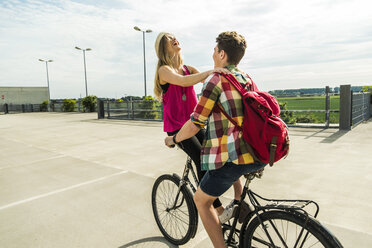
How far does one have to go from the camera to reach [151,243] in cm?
280

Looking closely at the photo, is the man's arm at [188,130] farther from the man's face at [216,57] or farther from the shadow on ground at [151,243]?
the shadow on ground at [151,243]

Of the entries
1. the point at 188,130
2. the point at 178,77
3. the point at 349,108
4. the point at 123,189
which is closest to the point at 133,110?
the point at 349,108

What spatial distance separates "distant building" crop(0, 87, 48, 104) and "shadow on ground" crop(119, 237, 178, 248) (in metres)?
45.3

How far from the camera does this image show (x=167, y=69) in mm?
2410

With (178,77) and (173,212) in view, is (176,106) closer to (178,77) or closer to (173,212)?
(178,77)

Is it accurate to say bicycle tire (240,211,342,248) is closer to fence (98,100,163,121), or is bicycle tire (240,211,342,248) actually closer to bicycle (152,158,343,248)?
bicycle (152,158,343,248)

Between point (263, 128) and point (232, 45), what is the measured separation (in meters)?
0.57

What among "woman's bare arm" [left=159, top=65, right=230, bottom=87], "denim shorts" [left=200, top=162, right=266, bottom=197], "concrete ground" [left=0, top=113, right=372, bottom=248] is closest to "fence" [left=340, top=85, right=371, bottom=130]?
"concrete ground" [left=0, top=113, right=372, bottom=248]

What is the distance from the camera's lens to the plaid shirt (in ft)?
5.66

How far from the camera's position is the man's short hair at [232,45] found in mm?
1768

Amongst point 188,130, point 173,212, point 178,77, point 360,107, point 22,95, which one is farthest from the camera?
point 22,95

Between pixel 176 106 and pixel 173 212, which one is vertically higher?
pixel 176 106

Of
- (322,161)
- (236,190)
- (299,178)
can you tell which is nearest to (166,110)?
(236,190)

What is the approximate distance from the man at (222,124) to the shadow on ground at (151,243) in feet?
3.59
